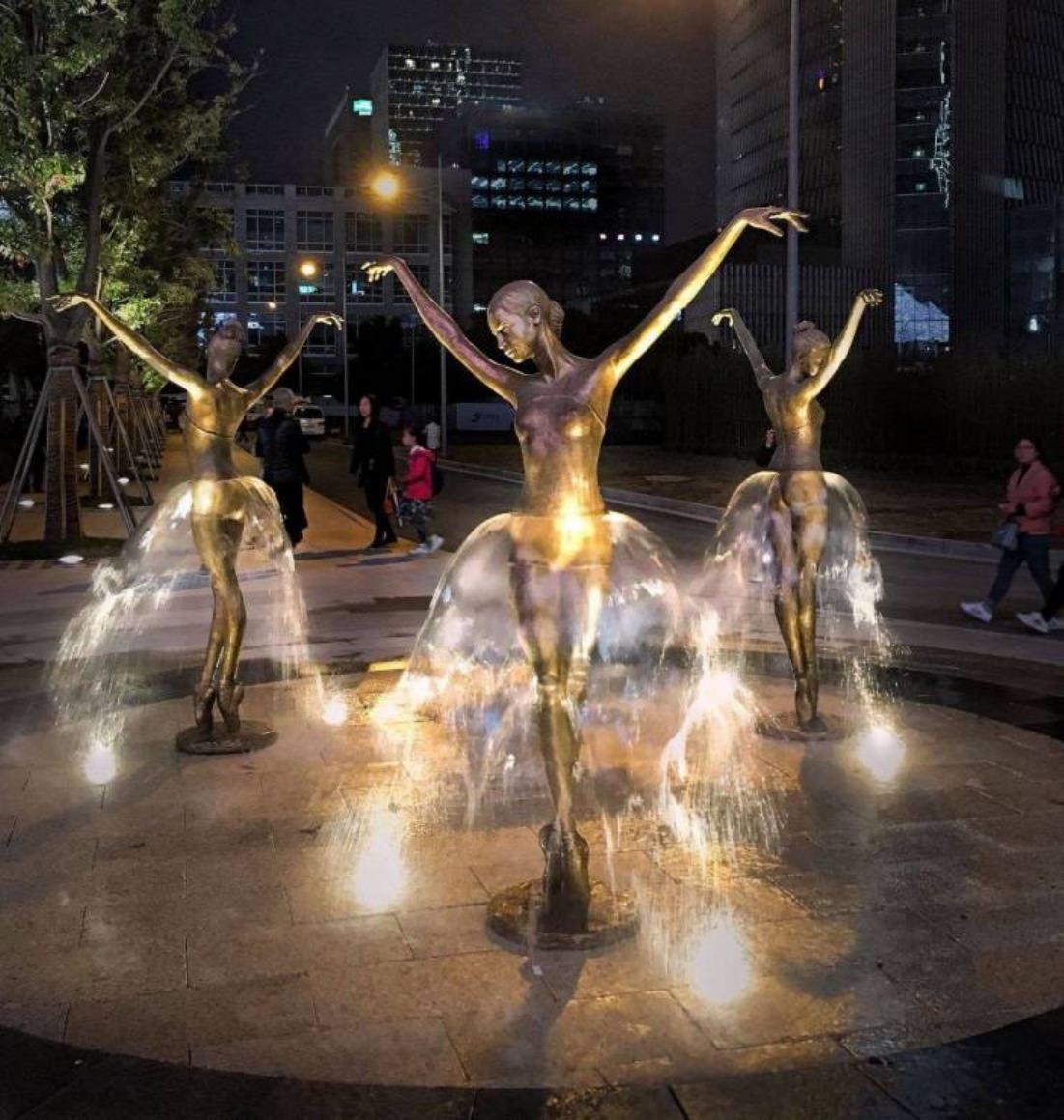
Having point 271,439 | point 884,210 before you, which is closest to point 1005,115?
point 884,210

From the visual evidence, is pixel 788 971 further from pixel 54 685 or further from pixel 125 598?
pixel 125 598

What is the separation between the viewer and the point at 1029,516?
44.5 ft

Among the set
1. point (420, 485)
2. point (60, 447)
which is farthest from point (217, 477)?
point (60, 447)

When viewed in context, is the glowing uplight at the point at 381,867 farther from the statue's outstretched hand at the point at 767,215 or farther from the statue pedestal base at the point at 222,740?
the statue's outstretched hand at the point at 767,215

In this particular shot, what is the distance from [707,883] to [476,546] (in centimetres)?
179

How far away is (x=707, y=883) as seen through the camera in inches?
228

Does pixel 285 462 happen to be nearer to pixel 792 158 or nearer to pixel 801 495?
pixel 801 495

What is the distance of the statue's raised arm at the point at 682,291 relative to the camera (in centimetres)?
546

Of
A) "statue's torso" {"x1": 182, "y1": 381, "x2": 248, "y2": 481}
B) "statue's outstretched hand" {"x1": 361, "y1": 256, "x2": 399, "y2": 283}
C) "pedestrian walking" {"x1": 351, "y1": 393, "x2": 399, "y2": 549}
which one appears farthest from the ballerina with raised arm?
"pedestrian walking" {"x1": 351, "y1": 393, "x2": 399, "y2": 549}

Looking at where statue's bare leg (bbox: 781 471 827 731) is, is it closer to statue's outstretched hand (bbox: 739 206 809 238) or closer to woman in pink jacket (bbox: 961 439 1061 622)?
statue's outstretched hand (bbox: 739 206 809 238)

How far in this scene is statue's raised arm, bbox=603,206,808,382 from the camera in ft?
17.9

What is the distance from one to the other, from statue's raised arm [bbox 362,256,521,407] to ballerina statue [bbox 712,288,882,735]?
3068mm

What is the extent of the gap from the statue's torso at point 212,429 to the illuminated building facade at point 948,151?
68604mm

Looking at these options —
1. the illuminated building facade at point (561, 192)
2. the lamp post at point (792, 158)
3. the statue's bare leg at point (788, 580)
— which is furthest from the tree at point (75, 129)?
the illuminated building facade at point (561, 192)
